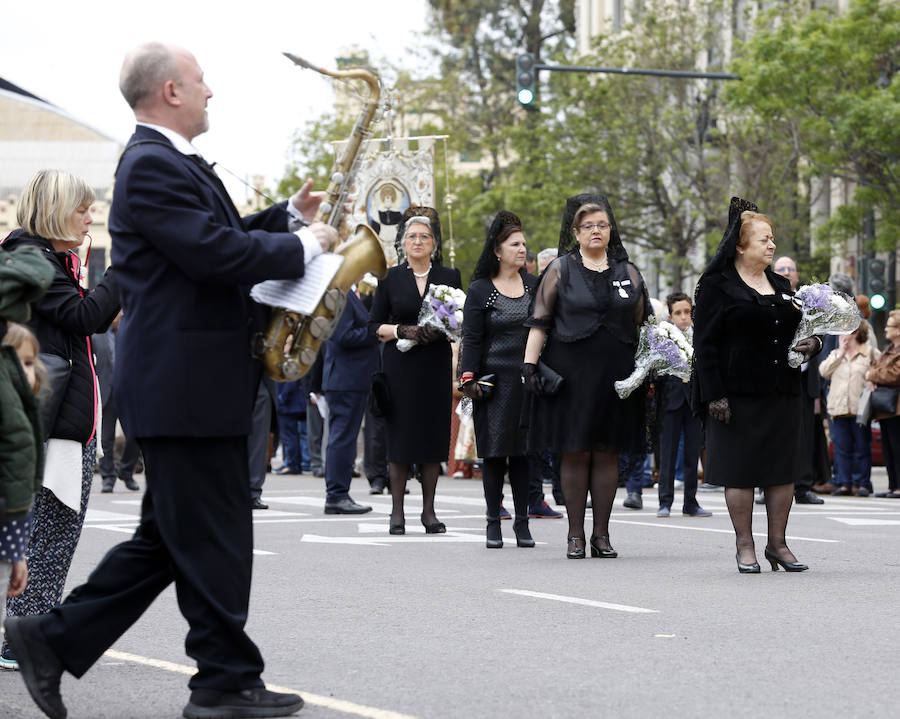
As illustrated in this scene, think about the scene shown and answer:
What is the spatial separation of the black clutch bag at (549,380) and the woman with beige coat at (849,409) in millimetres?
8439

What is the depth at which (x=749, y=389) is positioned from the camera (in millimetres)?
9688

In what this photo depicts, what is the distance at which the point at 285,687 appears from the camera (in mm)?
6062

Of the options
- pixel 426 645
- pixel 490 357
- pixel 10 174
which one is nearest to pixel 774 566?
pixel 490 357

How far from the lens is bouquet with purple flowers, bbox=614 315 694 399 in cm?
1045

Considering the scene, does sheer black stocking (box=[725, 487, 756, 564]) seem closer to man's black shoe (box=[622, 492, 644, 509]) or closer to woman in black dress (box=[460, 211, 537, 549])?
woman in black dress (box=[460, 211, 537, 549])

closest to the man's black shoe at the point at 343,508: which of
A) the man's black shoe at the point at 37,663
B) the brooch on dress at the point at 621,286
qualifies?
the brooch on dress at the point at 621,286

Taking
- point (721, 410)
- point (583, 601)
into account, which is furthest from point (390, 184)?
point (583, 601)

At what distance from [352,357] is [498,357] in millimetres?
3537

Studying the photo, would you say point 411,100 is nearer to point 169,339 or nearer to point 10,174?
point 169,339

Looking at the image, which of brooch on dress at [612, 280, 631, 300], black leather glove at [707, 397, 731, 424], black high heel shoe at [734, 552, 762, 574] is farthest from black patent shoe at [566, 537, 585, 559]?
brooch on dress at [612, 280, 631, 300]

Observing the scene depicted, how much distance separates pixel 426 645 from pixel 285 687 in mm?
1040

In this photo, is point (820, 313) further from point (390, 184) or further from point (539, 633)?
point (390, 184)

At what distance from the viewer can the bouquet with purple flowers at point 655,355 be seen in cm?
1045

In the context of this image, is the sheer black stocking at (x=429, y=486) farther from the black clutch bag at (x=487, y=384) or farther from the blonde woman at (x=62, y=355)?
the blonde woman at (x=62, y=355)
